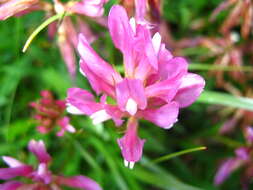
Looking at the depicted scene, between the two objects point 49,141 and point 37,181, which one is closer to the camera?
point 37,181

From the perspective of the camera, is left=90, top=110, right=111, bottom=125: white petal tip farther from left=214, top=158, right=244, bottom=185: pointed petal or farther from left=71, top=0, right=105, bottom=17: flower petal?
left=214, top=158, right=244, bottom=185: pointed petal

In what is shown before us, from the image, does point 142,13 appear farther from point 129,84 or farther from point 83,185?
point 83,185

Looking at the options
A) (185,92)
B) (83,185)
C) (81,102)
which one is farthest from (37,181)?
(185,92)

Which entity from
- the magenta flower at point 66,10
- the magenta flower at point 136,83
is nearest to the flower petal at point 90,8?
the magenta flower at point 66,10

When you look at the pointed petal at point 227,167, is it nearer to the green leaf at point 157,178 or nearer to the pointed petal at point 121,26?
the green leaf at point 157,178

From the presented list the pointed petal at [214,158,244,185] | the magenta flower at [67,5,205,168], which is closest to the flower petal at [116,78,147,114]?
the magenta flower at [67,5,205,168]

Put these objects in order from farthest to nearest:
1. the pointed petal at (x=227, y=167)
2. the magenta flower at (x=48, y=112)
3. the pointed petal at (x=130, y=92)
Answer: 1. the pointed petal at (x=227, y=167)
2. the magenta flower at (x=48, y=112)
3. the pointed petal at (x=130, y=92)
